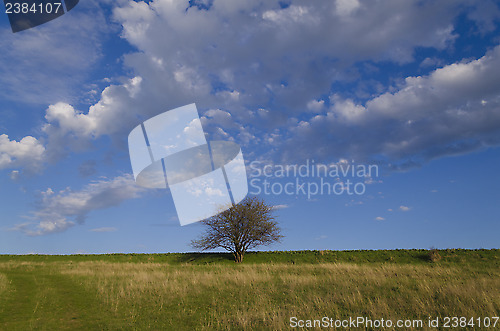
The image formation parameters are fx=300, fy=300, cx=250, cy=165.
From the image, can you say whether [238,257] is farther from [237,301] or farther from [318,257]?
[237,301]

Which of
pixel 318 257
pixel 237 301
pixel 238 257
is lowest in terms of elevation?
pixel 318 257

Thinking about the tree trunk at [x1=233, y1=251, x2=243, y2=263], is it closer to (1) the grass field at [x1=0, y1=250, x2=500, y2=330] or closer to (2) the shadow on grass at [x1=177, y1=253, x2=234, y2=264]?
(2) the shadow on grass at [x1=177, y1=253, x2=234, y2=264]

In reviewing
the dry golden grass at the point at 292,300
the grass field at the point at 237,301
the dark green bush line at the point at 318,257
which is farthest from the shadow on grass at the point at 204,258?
the dry golden grass at the point at 292,300

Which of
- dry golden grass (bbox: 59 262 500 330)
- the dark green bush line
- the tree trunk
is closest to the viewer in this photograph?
dry golden grass (bbox: 59 262 500 330)

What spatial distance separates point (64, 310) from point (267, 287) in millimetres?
9087

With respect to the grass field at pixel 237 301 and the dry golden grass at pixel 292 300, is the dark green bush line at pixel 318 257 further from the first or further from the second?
the dry golden grass at pixel 292 300

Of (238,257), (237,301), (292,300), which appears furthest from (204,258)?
(292,300)

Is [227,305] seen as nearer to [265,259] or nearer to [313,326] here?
[313,326]

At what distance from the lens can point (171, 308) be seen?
12.4 metres

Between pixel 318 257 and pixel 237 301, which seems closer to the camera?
pixel 237 301

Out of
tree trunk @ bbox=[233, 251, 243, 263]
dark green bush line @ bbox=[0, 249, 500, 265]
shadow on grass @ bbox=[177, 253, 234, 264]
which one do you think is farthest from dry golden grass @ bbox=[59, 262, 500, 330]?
shadow on grass @ bbox=[177, 253, 234, 264]

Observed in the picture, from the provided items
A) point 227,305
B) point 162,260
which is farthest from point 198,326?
point 162,260

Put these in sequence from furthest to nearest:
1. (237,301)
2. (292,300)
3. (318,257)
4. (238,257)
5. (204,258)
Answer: (204,258) < (238,257) < (318,257) < (237,301) < (292,300)

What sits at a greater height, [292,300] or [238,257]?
[292,300]
